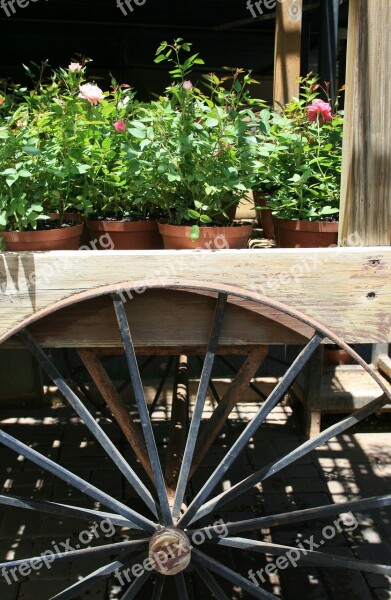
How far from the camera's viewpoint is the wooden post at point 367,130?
1703mm

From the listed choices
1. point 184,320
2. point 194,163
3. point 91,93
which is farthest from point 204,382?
point 91,93

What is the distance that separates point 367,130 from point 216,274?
0.55m

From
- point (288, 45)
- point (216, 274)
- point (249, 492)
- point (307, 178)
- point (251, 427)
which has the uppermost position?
point (288, 45)

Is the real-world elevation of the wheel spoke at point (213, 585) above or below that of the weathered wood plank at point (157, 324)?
below

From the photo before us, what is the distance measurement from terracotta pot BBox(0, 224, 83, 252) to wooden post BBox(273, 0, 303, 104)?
5.88ft

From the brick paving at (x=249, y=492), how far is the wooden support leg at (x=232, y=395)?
0.76 meters

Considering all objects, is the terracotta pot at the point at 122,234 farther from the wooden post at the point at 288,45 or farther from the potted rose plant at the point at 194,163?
the wooden post at the point at 288,45

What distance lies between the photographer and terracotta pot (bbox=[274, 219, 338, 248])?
2.01 meters

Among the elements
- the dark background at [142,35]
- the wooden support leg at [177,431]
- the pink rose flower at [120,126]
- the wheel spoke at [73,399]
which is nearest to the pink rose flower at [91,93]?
the pink rose flower at [120,126]

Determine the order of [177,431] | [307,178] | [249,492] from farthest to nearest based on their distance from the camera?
[249,492] < [177,431] < [307,178]

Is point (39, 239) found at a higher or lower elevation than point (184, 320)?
higher

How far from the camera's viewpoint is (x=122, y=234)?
204cm

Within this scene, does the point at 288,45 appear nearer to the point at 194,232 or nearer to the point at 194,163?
the point at 194,163

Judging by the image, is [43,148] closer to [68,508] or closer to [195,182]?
[195,182]
